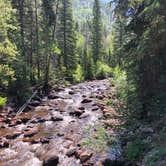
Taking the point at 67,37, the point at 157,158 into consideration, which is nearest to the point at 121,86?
the point at 157,158

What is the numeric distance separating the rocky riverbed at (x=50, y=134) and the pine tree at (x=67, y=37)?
65.5 ft

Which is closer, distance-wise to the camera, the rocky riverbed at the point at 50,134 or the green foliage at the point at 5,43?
the rocky riverbed at the point at 50,134

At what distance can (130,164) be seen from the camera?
9.54 meters

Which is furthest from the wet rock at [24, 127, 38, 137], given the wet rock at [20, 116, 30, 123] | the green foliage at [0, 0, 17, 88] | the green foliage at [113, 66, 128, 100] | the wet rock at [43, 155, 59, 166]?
the green foliage at [113, 66, 128, 100]

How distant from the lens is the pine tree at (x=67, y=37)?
4281 cm

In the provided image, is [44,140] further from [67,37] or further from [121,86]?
[67,37]

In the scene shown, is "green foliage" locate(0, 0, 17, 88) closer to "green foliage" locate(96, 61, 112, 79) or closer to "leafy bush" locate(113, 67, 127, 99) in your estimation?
"leafy bush" locate(113, 67, 127, 99)

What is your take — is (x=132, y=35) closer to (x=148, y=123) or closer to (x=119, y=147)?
(x=148, y=123)

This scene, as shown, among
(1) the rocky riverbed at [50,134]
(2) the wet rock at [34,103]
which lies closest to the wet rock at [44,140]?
(1) the rocky riverbed at [50,134]

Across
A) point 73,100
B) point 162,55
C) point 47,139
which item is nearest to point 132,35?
point 162,55

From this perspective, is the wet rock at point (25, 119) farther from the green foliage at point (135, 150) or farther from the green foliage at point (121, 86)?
the green foliage at point (135, 150)

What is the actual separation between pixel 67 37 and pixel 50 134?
29842 mm

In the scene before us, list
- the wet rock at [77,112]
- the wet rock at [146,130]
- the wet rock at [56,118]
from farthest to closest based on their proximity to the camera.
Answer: the wet rock at [77,112], the wet rock at [56,118], the wet rock at [146,130]

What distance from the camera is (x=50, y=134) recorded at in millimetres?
15086
